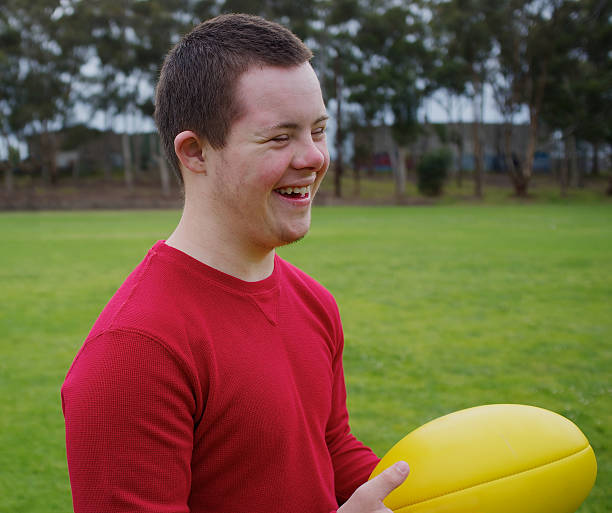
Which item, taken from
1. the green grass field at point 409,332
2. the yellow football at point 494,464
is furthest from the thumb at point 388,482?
the green grass field at point 409,332

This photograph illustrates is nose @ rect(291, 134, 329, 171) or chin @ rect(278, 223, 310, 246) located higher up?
nose @ rect(291, 134, 329, 171)

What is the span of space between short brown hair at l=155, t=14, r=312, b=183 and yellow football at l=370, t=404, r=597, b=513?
43.5 inches

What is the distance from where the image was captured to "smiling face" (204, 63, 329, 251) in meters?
1.57

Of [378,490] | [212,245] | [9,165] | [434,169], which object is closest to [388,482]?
[378,490]

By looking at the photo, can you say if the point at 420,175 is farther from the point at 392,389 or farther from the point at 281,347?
the point at 281,347

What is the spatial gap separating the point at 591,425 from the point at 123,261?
11.1 meters

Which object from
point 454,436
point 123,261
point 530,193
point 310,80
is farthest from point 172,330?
point 530,193

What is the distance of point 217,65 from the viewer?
1.56 metres

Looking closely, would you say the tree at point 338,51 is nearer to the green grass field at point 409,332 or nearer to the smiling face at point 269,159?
the green grass field at point 409,332

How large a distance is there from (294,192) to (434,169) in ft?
129

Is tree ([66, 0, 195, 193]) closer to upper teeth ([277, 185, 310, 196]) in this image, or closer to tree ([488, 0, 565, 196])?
tree ([488, 0, 565, 196])

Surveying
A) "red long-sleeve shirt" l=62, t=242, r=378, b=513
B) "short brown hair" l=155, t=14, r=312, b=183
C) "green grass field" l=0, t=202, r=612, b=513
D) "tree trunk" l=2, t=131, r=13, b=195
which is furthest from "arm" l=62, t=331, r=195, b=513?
"tree trunk" l=2, t=131, r=13, b=195

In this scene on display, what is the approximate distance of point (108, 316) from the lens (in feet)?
4.86

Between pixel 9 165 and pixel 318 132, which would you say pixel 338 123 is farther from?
pixel 318 132
